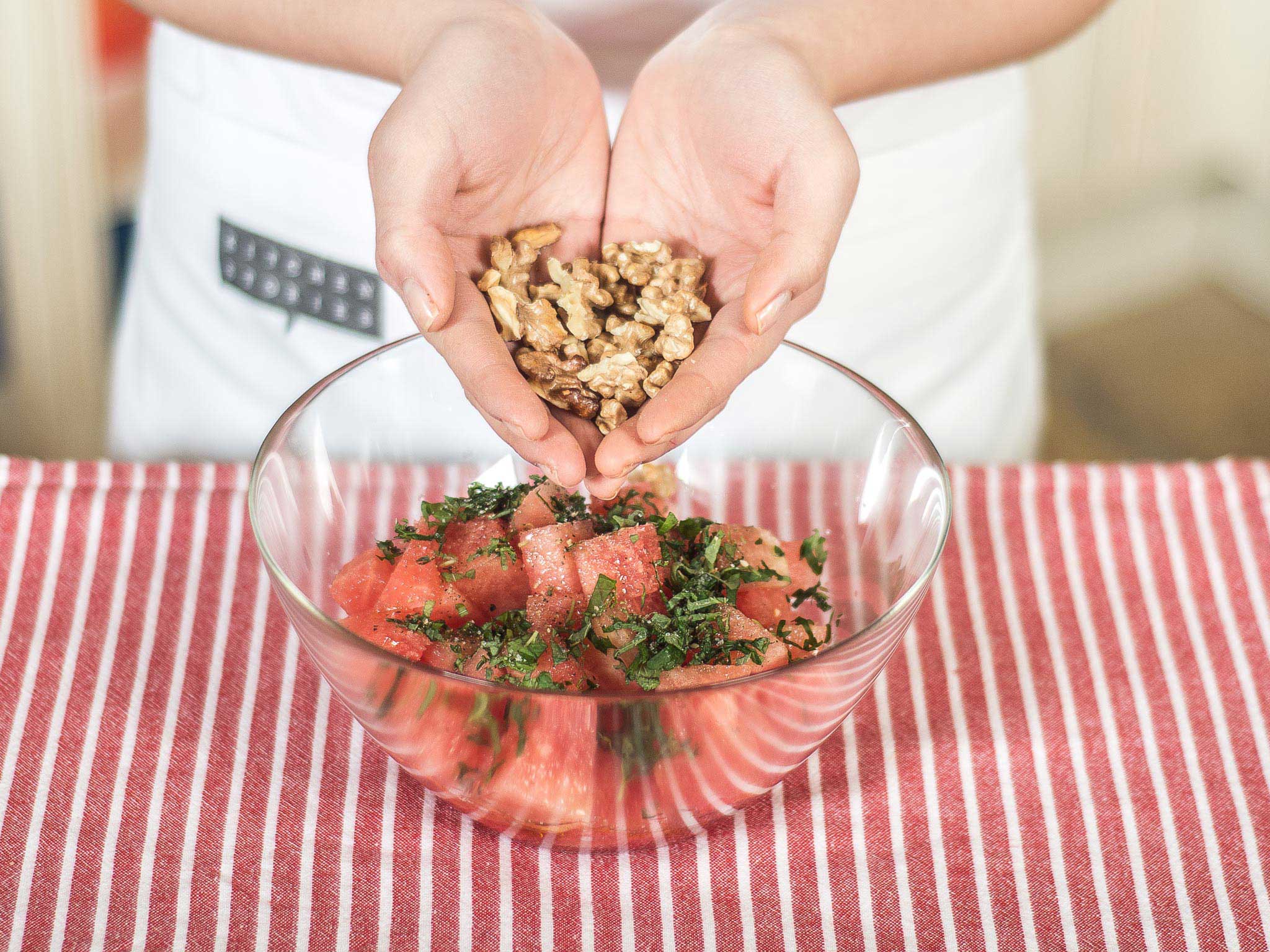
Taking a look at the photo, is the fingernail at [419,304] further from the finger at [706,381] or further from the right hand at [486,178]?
the finger at [706,381]

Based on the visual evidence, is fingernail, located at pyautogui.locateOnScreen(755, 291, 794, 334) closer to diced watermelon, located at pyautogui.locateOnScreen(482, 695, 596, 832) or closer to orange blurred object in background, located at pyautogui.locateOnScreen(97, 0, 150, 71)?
diced watermelon, located at pyautogui.locateOnScreen(482, 695, 596, 832)

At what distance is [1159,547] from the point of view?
106cm

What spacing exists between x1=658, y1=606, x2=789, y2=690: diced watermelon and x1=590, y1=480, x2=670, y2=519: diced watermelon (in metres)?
0.14

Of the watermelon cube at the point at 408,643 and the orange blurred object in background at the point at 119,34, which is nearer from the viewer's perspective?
the watermelon cube at the point at 408,643

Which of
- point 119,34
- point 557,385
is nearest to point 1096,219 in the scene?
point 119,34

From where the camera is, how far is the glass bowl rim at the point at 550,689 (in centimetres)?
62

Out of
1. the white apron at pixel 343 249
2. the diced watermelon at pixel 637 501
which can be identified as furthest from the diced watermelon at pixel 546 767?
the white apron at pixel 343 249

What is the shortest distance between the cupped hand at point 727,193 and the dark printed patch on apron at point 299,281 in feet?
1.14

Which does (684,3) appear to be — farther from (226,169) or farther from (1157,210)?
(1157,210)

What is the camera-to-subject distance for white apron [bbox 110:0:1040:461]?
1.24 metres

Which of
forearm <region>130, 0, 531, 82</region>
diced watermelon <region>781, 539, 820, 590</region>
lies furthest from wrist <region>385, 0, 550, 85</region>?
diced watermelon <region>781, 539, 820, 590</region>

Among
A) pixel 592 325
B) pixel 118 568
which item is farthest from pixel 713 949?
pixel 118 568

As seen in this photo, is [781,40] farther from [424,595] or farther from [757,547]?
[424,595]

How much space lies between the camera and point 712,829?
810mm
